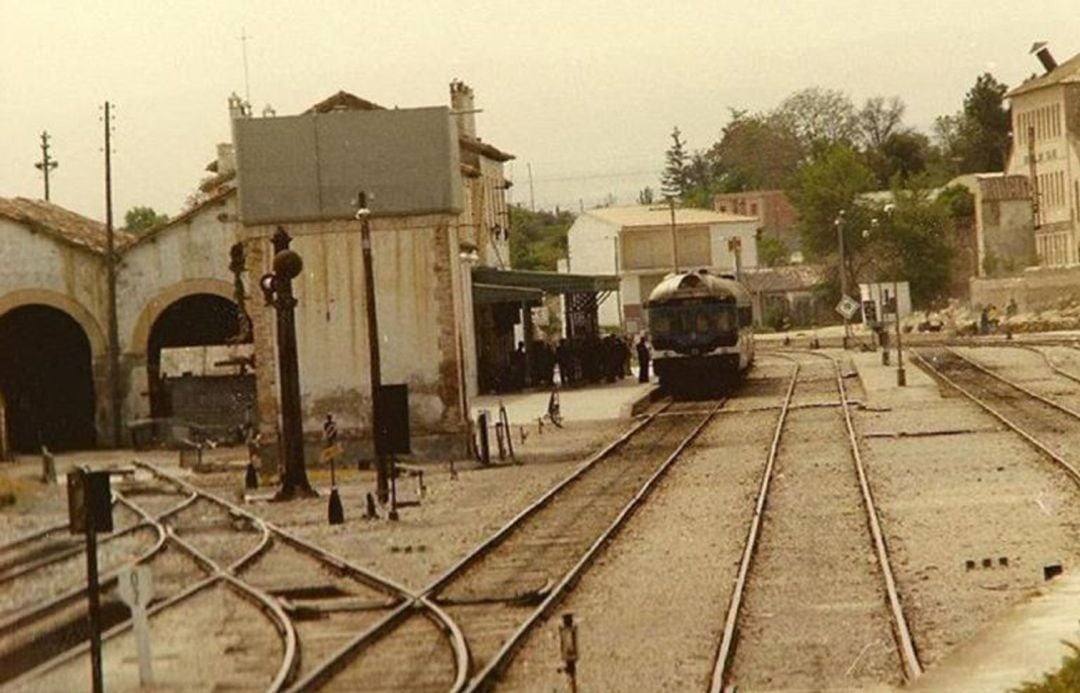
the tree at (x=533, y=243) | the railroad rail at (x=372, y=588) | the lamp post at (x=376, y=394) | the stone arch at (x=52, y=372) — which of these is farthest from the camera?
the tree at (x=533, y=243)

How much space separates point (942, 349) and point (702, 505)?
54.1m

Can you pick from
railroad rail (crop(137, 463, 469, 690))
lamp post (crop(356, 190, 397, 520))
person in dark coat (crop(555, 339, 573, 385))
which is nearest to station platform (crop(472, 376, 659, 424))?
person in dark coat (crop(555, 339, 573, 385))

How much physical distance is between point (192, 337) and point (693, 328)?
11.8 m

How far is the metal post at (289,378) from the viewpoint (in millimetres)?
35625

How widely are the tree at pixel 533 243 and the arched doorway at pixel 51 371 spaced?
76575 millimetres

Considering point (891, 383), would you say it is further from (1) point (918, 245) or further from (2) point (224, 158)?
(1) point (918, 245)

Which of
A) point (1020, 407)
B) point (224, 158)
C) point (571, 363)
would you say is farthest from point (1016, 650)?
point (224, 158)

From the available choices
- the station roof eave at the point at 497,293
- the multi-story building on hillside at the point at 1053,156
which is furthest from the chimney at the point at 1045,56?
the station roof eave at the point at 497,293

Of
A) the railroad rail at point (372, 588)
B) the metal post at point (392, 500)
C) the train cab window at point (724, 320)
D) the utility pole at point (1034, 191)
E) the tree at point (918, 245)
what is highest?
the utility pole at point (1034, 191)

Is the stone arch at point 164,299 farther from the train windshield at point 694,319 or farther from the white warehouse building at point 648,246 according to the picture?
the white warehouse building at point 648,246

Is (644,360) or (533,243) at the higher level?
(533,243)

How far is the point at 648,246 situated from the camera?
5522 inches

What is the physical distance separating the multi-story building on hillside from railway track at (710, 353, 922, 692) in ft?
278

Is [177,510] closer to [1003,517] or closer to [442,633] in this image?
[1003,517]
